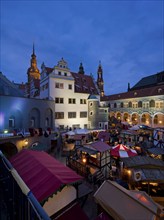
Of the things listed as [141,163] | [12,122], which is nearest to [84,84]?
[12,122]

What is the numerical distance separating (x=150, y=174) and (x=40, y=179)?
650 centimetres

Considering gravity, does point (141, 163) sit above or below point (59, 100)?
below

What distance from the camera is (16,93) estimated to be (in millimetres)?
22094

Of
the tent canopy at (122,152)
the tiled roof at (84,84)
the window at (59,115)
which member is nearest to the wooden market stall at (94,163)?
the tent canopy at (122,152)

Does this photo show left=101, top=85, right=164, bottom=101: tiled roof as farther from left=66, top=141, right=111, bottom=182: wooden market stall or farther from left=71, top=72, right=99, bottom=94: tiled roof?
left=66, top=141, right=111, bottom=182: wooden market stall

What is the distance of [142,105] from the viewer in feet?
114

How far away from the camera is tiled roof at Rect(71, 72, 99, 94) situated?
31.5m

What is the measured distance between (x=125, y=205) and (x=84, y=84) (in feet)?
99.7

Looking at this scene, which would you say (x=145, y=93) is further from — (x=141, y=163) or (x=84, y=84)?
(x=141, y=163)

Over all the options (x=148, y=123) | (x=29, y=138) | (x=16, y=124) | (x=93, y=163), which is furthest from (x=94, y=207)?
(x=148, y=123)

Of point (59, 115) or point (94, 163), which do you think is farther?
point (59, 115)

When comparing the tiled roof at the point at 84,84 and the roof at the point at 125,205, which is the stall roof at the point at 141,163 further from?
the tiled roof at the point at 84,84

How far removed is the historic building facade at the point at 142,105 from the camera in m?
31.8

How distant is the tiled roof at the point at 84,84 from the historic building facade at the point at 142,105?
452 inches
